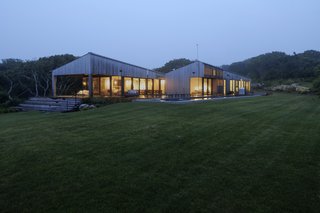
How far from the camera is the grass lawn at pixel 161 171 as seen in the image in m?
2.56

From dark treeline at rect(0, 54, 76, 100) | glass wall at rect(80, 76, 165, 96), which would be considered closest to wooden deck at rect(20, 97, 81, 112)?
dark treeline at rect(0, 54, 76, 100)

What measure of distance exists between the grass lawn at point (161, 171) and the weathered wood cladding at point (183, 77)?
1795 centimetres

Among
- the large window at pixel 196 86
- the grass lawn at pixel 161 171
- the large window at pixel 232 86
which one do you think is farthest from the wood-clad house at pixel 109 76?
the grass lawn at pixel 161 171

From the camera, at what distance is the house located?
A: 1784cm

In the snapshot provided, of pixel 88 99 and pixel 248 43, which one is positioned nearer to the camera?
pixel 88 99

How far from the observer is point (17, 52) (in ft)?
387

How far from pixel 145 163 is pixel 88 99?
493 inches

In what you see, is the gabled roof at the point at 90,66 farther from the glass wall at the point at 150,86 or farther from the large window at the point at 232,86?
the large window at the point at 232,86

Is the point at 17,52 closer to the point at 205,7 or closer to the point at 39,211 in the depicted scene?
the point at 205,7

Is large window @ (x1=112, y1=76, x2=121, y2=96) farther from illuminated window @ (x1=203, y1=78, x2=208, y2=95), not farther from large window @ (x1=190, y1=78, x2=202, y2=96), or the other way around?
illuminated window @ (x1=203, y1=78, x2=208, y2=95)

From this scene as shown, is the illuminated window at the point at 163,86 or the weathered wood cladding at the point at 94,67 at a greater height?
the weathered wood cladding at the point at 94,67

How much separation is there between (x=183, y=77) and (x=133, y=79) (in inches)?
216

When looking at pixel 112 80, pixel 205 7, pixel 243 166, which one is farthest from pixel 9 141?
pixel 205 7

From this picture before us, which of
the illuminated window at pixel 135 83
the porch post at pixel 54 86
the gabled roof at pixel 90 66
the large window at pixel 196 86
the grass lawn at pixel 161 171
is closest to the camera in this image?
the grass lawn at pixel 161 171
